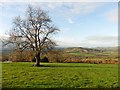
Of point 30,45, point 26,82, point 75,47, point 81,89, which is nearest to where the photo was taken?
point 81,89

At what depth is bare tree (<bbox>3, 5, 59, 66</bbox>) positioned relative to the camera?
949 inches

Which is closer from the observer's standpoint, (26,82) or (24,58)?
(26,82)

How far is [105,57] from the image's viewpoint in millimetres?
28031

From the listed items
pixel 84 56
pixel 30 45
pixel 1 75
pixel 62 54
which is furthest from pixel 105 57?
pixel 1 75

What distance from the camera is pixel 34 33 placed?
953 inches

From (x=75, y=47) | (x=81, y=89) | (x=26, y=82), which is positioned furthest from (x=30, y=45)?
(x=81, y=89)

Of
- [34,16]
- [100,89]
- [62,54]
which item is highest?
[34,16]

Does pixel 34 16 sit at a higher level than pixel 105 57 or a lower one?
higher

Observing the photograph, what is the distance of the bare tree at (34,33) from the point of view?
949 inches

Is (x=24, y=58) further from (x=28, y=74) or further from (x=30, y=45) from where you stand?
(x=28, y=74)

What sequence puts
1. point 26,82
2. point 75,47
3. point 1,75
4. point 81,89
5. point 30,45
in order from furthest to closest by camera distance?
point 75,47 < point 30,45 < point 1,75 < point 26,82 < point 81,89

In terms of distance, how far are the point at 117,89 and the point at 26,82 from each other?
18.0 ft

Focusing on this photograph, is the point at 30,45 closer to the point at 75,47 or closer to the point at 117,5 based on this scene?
the point at 75,47

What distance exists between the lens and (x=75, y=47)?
2673 centimetres
